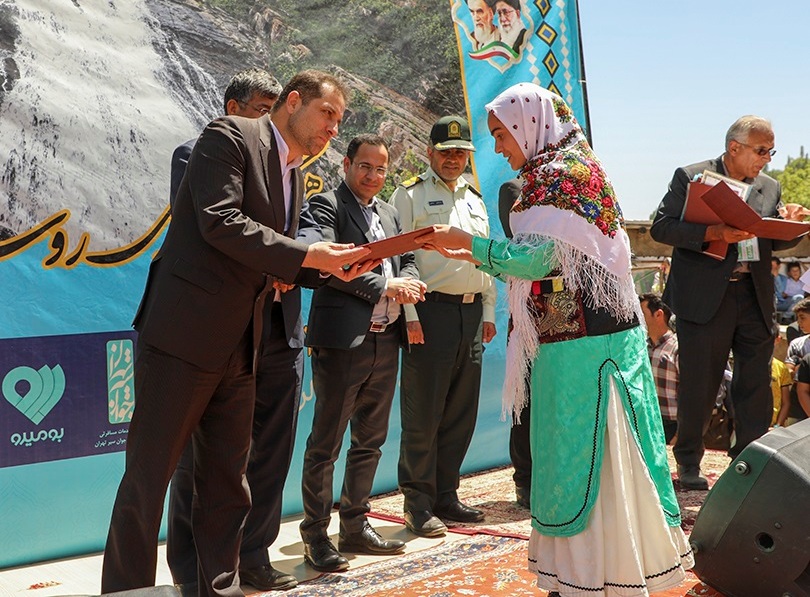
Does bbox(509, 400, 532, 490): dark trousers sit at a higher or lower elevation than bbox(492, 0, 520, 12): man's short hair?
lower

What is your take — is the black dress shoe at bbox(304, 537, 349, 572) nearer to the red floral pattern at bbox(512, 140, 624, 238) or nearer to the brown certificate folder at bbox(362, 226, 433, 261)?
the brown certificate folder at bbox(362, 226, 433, 261)

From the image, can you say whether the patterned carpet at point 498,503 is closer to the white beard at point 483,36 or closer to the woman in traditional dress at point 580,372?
the woman in traditional dress at point 580,372

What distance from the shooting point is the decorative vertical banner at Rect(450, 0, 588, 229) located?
5.51 metres

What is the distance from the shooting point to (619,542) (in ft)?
9.27

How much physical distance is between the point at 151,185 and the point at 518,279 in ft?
6.34

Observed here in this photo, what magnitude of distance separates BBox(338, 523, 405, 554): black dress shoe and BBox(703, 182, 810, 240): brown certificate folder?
2.17 meters

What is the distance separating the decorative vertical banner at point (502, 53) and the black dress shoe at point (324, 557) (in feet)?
8.09

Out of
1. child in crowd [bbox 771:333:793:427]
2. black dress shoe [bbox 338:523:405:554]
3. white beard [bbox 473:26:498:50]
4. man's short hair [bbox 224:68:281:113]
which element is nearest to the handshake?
man's short hair [bbox 224:68:281:113]

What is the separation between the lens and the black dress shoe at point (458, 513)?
4.48 m

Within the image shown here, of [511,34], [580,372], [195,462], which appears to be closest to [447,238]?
[580,372]

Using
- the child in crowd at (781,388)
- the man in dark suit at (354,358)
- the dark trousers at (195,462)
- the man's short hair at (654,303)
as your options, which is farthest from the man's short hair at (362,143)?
the child in crowd at (781,388)

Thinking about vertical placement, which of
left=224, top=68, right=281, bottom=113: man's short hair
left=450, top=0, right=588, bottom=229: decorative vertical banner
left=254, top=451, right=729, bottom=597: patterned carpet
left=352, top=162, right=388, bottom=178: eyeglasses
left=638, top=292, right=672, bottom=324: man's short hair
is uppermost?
left=450, top=0, right=588, bottom=229: decorative vertical banner

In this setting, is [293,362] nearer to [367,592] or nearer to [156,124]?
[367,592]

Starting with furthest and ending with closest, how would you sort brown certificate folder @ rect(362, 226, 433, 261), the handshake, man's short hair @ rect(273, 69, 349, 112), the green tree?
the green tree → the handshake → brown certificate folder @ rect(362, 226, 433, 261) → man's short hair @ rect(273, 69, 349, 112)
